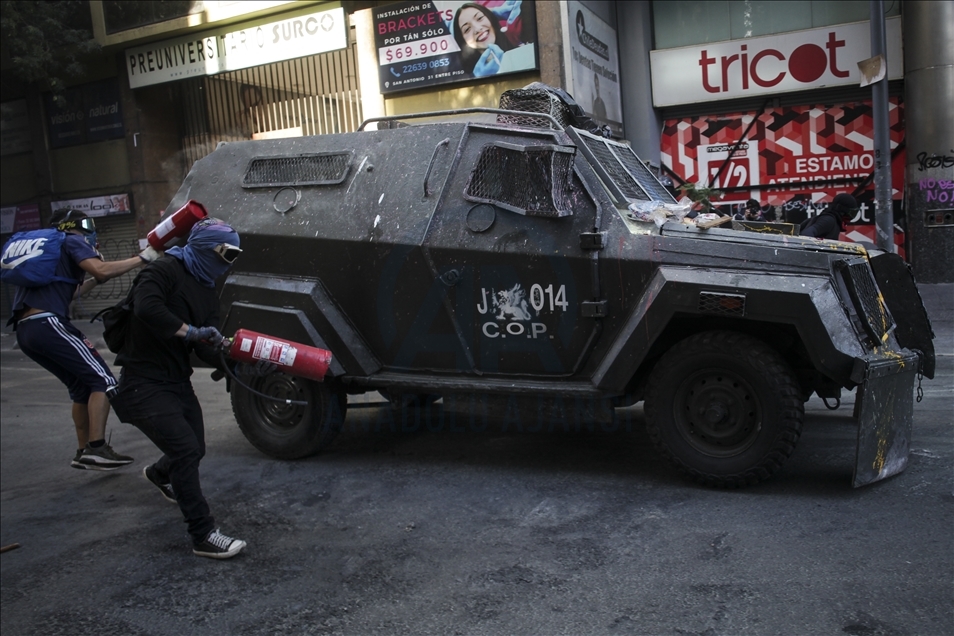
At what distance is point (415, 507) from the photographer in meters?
4.81

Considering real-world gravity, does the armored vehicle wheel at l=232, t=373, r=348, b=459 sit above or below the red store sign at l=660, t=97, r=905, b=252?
below

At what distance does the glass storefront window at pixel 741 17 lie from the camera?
46.5 ft

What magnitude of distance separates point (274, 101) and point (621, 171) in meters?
12.4

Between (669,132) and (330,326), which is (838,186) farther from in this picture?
(330,326)

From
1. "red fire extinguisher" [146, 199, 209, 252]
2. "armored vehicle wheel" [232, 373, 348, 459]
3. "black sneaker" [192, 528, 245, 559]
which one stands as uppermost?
"red fire extinguisher" [146, 199, 209, 252]

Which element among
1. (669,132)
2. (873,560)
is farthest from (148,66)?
(873,560)

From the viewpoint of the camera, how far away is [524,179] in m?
5.08

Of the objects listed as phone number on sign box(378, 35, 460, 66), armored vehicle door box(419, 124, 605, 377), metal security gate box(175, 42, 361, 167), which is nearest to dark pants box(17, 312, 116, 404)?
armored vehicle door box(419, 124, 605, 377)

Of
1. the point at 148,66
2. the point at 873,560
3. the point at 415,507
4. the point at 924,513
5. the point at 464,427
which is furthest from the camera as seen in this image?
the point at 148,66

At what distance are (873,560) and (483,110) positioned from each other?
347 cm

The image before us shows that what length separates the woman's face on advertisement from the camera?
531 inches

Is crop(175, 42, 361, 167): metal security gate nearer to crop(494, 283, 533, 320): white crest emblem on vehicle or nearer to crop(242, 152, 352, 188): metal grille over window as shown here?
crop(242, 152, 352, 188): metal grille over window

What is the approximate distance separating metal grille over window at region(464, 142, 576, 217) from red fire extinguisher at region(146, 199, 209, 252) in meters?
1.58

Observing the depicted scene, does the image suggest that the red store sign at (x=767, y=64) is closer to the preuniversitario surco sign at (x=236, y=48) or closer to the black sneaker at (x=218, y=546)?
the preuniversitario surco sign at (x=236, y=48)
